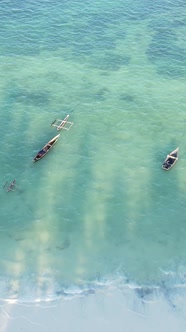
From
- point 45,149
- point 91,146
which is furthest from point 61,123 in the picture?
point 45,149

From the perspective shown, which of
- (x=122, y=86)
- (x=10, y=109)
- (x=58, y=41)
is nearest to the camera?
(x=10, y=109)

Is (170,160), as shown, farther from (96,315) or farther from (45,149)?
(96,315)

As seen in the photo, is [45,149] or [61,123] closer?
[45,149]

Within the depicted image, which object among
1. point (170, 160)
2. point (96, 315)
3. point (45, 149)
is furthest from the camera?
point (45, 149)

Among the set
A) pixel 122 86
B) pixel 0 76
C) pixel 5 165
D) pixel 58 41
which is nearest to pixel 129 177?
pixel 5 165

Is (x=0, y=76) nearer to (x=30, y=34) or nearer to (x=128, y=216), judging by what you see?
(x=30, y=34)

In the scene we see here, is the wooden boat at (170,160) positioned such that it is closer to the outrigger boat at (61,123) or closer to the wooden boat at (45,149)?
the outrigger boat at (61,123)

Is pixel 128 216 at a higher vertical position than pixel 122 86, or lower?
lower
